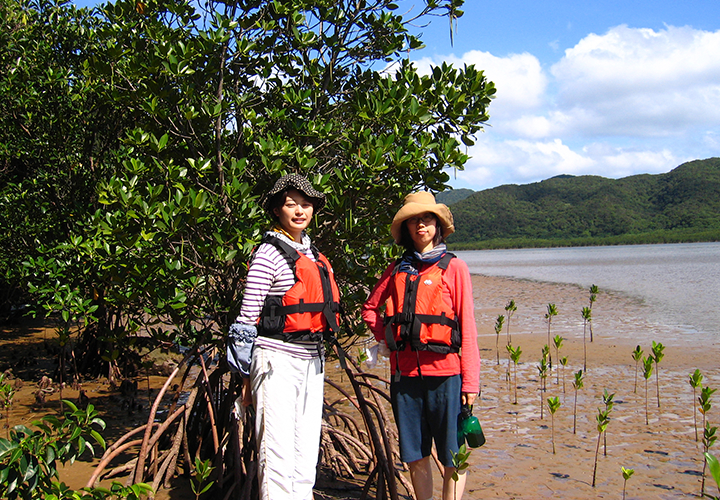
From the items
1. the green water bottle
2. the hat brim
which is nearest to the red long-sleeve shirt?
the green water bottle

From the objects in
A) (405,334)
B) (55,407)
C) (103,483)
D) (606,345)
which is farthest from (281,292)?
(606,345)

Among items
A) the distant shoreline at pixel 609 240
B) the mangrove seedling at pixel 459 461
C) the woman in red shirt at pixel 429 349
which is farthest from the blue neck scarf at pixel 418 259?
the distant shoreline at pixel 609 240

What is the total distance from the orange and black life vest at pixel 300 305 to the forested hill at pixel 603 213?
10588cm

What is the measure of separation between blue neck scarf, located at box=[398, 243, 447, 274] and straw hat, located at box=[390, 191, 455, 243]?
0.48 feet

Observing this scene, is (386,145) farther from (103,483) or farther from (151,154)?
(103,483)

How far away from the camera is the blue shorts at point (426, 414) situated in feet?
9.63

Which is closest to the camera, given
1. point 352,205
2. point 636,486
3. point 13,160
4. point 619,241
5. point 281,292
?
point 281,292

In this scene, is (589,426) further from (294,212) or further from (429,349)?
(294,212)

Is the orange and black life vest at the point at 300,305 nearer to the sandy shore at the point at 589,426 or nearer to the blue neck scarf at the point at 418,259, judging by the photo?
the blue neck scarf at the point at 418,259

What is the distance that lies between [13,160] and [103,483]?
5613mm

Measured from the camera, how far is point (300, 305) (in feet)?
9.20

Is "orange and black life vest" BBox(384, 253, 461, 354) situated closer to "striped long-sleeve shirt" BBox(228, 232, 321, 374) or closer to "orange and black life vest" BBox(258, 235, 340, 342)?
"orange and black life vest" BBox(258, 235, 340, 342)

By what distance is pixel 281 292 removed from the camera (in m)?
2.83

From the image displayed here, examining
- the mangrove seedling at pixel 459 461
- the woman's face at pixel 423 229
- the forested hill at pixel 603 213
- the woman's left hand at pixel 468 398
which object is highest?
the forested hill at pixel 603 213
